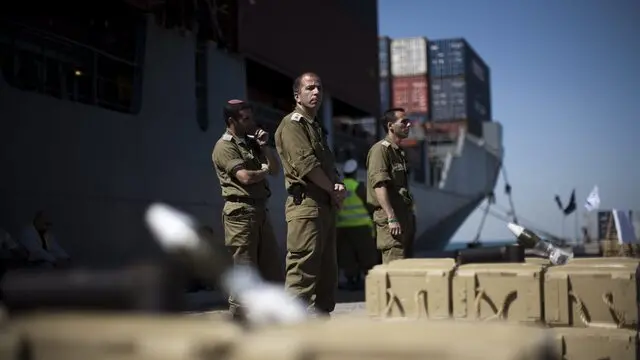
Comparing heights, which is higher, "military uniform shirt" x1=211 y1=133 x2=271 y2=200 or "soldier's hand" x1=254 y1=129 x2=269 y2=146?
"soldier's hand" x1=254 y1=129 x2=269 y2=146

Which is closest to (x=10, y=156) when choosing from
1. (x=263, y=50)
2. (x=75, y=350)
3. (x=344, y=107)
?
(x=75, y=350)

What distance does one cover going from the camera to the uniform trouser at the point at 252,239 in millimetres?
4547

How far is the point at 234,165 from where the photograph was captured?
15.1 ft

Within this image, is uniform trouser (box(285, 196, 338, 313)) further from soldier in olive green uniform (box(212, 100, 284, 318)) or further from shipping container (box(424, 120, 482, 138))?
shipping container (box(424, 120, 482, 138))

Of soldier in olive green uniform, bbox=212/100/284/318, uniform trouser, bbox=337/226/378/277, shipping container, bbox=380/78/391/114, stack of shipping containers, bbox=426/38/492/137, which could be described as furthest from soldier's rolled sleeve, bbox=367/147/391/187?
stack of shipping containers, bbox=426/38/492/137

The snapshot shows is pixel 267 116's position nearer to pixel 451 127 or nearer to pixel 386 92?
pixel 386 92

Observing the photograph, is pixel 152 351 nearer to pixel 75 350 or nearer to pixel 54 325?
pixel 75 350

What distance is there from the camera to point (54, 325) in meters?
1.65

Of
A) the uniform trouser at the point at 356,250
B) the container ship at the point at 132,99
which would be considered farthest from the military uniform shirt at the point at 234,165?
the uniform trouser at the point at 356,250

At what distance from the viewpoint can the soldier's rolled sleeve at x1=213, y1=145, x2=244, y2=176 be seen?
4.60m

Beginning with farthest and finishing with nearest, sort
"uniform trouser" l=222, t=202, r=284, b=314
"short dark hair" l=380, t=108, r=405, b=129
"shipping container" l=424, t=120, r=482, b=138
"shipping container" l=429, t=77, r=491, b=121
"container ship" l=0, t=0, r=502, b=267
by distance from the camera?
"shipping container" l=429, t=77, r=491, b=121
"shipping container" l=424, t=120, r=482, b=138
"container ship" l=0, t=0, r=502, b=267
"short dark hair" l=380, t=108, r=405, b=129
"uniform trouser" l=222, t=202, r=284, b=314

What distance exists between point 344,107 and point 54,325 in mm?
21891

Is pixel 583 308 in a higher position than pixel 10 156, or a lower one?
lower

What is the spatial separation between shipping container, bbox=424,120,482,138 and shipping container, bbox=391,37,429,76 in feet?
Answer: 11.6
